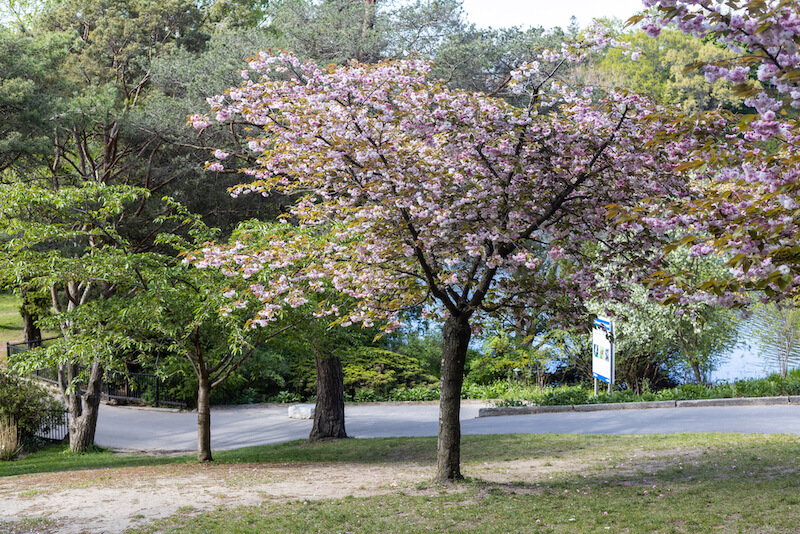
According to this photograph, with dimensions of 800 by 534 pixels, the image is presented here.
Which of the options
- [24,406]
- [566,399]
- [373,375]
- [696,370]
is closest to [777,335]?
[696,370]

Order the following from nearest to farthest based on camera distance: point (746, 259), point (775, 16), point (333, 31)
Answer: point (775, 16), point (746, 259), point (333, 31)

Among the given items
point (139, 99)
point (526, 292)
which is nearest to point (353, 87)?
point (526, 292)

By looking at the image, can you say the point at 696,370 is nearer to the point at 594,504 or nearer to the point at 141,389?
the point at 594,504

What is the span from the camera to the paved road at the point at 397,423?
41.5ft

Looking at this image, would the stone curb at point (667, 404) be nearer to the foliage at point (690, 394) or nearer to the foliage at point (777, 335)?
the foliage at point (690, 394)

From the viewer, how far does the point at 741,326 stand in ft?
64.3

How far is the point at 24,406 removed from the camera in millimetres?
14820

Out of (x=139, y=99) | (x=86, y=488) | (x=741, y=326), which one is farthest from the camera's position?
(x=741, y=326)

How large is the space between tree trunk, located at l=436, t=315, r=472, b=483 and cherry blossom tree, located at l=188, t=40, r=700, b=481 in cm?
1

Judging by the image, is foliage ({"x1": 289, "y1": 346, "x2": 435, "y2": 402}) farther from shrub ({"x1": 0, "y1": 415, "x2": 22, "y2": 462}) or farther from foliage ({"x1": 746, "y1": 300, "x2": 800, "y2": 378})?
foliage ({"x1": 746, "y1": 300, "x2": 800, "y2": 378})

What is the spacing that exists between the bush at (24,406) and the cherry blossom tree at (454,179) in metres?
9.23

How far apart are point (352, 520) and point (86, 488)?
3.70m

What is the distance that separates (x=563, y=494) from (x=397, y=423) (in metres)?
8.55

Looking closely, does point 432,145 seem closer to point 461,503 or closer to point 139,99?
point 461,503
